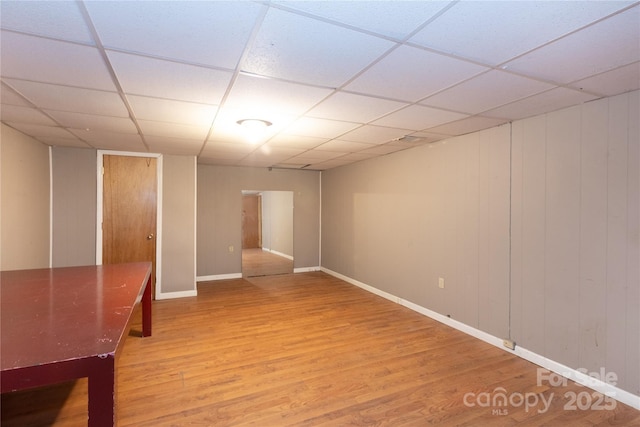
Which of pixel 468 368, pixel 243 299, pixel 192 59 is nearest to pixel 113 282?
pixel 192 59

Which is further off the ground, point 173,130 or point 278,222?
point 173,130

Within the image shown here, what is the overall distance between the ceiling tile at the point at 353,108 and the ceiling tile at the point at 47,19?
152 centimetres

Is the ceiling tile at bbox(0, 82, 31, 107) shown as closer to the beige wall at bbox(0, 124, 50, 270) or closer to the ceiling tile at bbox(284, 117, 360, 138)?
the beige wall at bbox(0, 124, 50, 270)

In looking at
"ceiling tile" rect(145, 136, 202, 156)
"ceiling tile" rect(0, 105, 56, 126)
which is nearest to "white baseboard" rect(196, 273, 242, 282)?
"ceiling tile" rect(145, 136, 202, 156)

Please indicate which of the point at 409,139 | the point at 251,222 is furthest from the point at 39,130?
the point at 251,222

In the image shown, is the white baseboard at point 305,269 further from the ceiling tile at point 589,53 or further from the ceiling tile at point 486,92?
the ceiling tile at point 589,53

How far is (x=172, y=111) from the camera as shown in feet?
8.95

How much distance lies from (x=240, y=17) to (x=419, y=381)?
9.16ft

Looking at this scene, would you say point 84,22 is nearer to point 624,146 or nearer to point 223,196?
point 624,146

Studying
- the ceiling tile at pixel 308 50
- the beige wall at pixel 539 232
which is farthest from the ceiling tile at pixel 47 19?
the beige wall at pixel 539 232

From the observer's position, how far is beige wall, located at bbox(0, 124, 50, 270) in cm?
321

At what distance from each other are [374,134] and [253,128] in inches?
53.1

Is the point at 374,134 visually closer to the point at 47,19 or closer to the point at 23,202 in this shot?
the point at 47,19

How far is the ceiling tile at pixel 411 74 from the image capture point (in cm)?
178
